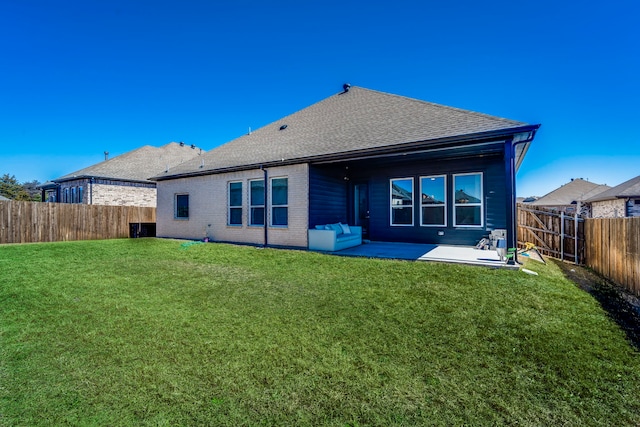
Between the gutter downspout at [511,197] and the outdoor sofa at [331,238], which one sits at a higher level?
the gutter downspout at [511,197]

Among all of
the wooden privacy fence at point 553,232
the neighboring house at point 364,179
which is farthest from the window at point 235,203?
the wooden privacy fence at point 553,232

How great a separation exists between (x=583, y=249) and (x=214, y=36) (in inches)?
600

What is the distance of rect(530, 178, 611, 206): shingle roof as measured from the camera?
33.4 meters

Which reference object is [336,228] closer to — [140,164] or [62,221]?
[62,221]

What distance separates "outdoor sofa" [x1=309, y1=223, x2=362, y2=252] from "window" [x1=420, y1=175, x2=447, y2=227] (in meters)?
2.78

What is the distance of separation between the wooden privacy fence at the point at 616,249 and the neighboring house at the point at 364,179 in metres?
2.06

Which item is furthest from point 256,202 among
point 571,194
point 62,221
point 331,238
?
point 571,194

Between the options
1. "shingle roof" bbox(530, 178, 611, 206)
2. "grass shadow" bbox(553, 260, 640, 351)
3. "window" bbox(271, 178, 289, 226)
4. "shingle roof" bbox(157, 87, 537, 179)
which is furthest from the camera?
"shingle roof" bbox(530, 178, 611, 206)

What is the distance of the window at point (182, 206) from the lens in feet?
44.1

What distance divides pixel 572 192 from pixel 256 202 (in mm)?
41777

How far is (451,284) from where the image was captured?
5.24m

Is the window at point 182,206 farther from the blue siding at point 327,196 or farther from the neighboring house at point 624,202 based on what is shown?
the neighboring house at point 624,202

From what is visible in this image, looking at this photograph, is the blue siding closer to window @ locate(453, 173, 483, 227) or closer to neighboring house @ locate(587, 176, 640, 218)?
window @ locate(453, 173, 483, 227)

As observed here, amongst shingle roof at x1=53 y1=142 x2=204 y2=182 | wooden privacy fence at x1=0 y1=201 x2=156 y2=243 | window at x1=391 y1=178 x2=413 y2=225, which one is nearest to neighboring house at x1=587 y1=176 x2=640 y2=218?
window at x1=391 y1=178 x2=413 y2=225
